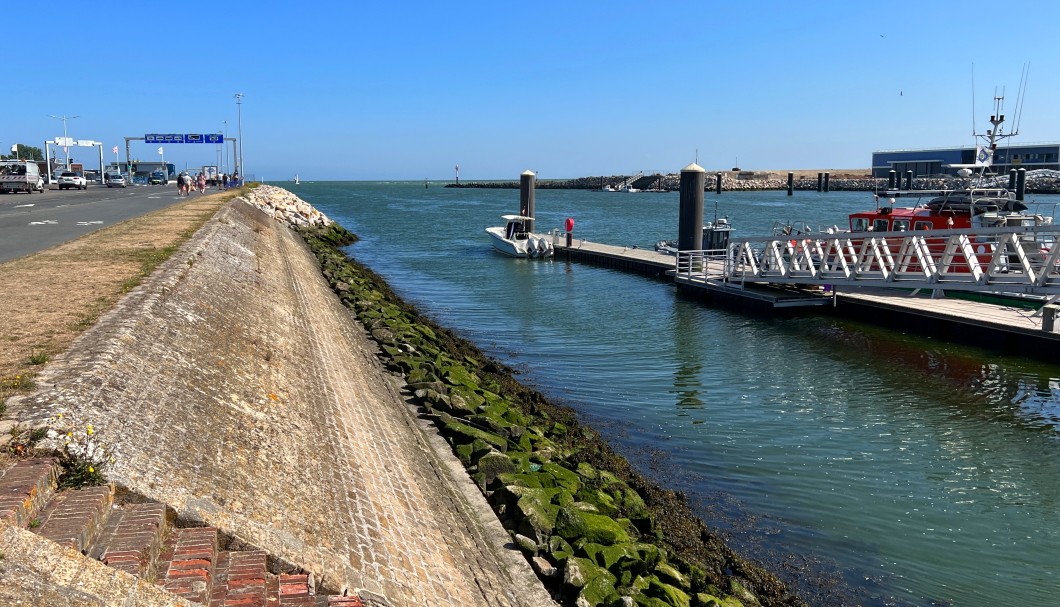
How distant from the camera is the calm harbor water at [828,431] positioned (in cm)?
895

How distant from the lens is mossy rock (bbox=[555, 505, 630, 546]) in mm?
7953

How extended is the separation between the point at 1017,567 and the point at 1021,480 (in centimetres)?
287

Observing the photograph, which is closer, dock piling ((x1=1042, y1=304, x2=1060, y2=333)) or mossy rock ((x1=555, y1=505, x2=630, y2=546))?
mossy rock ((x1=555, y1=505, x2=630, y2=546))

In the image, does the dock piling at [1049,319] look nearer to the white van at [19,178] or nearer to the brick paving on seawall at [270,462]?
the brick paving on seawall at [270,462]

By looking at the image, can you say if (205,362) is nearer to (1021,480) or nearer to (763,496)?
(763,496)

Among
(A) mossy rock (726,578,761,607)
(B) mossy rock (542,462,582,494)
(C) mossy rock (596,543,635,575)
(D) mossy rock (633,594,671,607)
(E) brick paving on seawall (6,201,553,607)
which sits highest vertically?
(E) brick paving on seawall (6,201,553,607)

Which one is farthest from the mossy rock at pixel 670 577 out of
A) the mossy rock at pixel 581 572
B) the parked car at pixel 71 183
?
the parked car at pixel 71 183

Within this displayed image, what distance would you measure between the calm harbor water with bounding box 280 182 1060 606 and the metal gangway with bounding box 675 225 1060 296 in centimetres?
145

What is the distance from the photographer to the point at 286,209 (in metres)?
47.9

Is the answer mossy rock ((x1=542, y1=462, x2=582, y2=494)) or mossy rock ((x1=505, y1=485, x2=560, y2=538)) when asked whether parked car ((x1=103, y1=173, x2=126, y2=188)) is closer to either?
mossy rock ((x1=542, y1=462, x2=582, y2=494))

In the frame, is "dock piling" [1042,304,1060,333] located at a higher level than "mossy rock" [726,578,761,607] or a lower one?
higher

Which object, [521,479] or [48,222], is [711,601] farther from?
[48,222]

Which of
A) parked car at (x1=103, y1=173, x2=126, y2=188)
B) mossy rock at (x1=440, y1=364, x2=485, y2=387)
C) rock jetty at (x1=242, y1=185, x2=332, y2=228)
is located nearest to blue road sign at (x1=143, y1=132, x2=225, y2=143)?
parked car at (x1=103, y1=173, x2=126, y2=188)

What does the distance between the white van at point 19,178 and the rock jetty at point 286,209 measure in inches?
615
